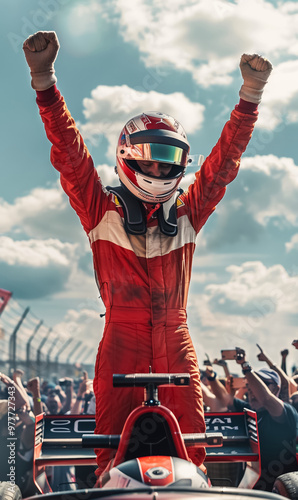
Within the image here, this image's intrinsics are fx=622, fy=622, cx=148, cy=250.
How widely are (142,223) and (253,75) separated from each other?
133cm

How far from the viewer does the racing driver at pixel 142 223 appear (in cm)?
425

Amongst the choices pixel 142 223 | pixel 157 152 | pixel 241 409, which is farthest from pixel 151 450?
pixel 241 409

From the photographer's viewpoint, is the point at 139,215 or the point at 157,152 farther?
the point at 139,215

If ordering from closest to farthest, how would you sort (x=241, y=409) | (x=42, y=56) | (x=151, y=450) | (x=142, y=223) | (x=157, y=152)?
(x=151, y=450), (x=42, y=56), (x=157, y=152), (x=142, y=223), (x=241, y=409)

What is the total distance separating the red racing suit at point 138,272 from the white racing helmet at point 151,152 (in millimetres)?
238

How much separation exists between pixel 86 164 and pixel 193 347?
1.53 meters

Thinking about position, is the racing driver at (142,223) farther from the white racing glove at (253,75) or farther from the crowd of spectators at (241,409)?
the crowd of spectators at (241,409)

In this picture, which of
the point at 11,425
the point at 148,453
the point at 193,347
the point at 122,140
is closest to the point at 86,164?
the point at 122,140

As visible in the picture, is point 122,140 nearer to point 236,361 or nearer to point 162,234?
point 162,234

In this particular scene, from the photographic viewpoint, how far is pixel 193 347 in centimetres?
448

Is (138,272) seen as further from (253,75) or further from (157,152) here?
(253,75)

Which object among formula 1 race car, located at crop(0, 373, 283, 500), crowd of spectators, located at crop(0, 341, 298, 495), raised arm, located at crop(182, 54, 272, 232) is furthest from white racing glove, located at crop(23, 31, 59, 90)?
crowd of spectators, located at crop(0, 341, 298, 495)

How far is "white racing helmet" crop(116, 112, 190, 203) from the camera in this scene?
444 cm

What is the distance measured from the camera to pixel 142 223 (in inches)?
180
